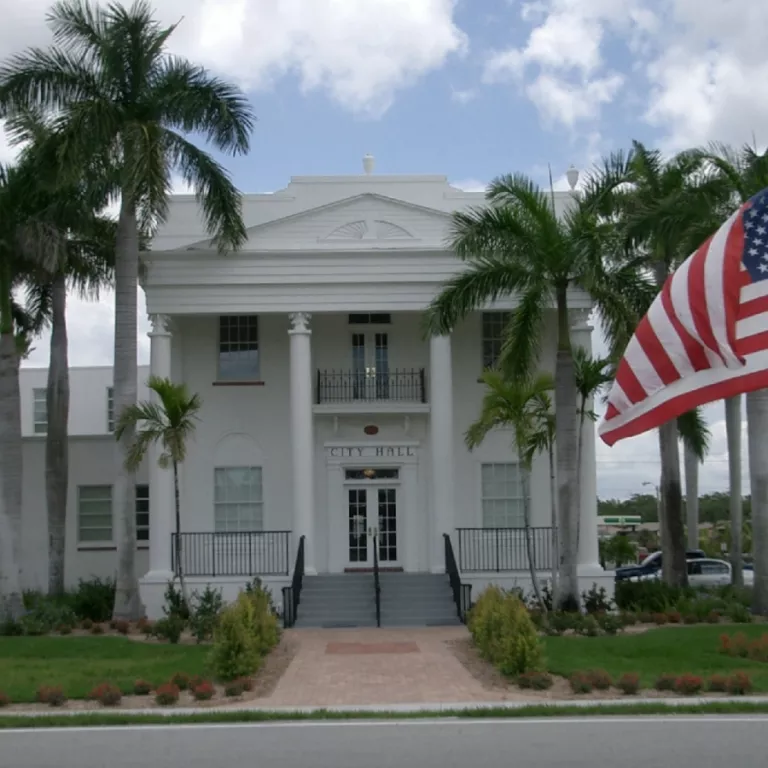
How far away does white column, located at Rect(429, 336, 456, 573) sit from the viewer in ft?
83.1

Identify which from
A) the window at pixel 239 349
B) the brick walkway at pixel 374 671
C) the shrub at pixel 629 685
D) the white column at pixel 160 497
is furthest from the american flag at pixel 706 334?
the window at pixel 239 349

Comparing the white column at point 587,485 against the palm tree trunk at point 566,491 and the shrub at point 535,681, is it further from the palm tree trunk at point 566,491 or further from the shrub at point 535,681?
the shrub at point 535,681

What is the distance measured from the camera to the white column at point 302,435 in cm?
2536

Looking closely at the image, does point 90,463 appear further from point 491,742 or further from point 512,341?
point 491,742

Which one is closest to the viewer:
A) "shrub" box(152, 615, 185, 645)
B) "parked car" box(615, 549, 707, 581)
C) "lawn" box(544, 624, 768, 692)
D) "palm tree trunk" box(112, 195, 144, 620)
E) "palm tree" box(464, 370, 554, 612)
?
"lawn" box(544, 624, 768, 692)

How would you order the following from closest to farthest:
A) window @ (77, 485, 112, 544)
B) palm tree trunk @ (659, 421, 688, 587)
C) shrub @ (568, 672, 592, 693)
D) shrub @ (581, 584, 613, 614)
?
shrub @ (568, 672, 592, 693)
shrub @ (581, 584, 613, 614)
palm tree trunk @ (659, 421, 688, 587)
window @ (77, 485, 112, 544)

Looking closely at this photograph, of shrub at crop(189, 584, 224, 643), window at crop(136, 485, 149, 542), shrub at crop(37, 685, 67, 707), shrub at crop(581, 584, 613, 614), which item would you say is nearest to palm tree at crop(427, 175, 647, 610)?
shrub at crop(581, 584, 613, 614)

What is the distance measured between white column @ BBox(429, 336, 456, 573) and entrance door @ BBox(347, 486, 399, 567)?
132 centimetres

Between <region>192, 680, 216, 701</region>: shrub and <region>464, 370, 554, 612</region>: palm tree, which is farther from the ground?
<region>464, 370, 554, 612</region>: palm tree

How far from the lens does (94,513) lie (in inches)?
1163

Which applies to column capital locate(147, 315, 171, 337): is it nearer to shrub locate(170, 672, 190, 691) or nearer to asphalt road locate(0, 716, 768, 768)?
shrub locate(170, 672, 190, 691)

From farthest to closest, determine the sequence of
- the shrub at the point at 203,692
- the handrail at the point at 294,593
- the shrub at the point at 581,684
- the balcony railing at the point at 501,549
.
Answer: the balcony railing at the point at 501,549
the handrail at the point at 294,593
the shrub at the point at 581,684
the shrub at the point at 203,692

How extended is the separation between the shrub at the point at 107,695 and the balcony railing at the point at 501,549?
39.9 ft

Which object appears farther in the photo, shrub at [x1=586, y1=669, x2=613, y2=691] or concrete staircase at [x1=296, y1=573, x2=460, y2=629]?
concrete staircase at [x1=296, y1=573, x2=460, y2=629]
